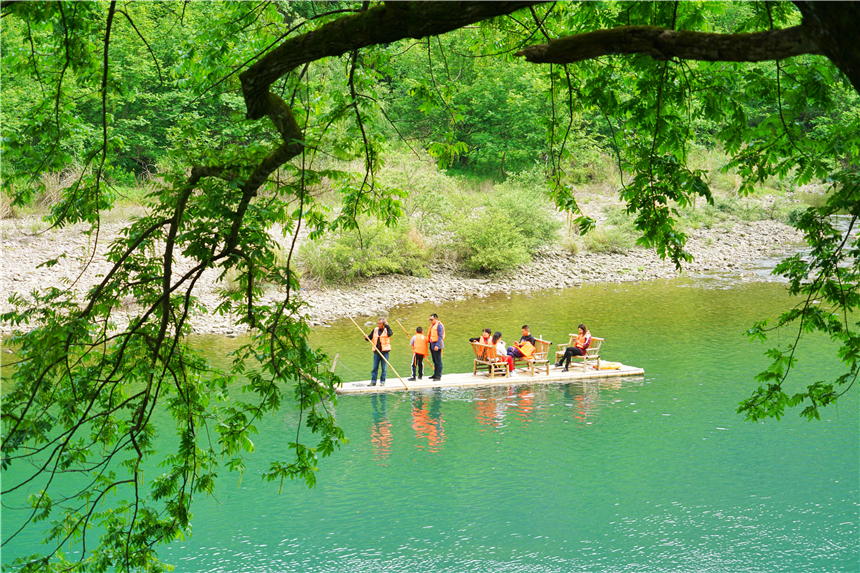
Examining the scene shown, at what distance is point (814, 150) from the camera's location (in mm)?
5434

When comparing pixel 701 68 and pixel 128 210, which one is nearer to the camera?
pixel 701 68

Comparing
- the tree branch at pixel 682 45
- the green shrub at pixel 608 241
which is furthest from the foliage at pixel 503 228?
the tree branch at pixel 682 45

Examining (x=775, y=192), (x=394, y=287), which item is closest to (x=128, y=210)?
(x=394, y=287)

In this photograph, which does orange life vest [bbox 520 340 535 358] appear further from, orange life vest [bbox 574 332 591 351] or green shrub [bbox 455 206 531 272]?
green shrub [bbox 455 206 531 272]

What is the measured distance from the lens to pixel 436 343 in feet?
51.2

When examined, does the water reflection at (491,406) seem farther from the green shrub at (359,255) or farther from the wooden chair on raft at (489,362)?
the green shrub at (359,255)

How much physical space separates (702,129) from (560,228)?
12.6 m

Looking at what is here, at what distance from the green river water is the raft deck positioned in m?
0.17

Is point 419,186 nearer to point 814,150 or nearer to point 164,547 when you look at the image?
point 164,547

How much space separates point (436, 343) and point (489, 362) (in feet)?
4.28

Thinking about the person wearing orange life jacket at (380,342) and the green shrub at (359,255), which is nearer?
the person wearing orange life jacket at (380,342)

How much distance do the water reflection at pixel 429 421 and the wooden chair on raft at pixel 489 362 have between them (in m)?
1.19

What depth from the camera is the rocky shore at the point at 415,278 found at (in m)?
21.5

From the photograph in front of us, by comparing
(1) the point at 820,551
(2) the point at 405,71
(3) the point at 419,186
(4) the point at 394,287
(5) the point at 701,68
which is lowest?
(1) the point at 820,551
